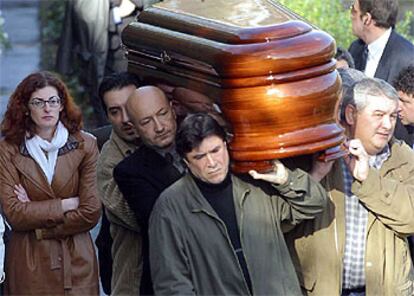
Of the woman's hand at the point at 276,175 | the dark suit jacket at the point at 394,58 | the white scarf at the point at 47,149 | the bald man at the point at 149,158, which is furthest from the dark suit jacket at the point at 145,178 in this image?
the dark suit jacket at the point at 394,58

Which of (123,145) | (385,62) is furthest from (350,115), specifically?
(385,62)

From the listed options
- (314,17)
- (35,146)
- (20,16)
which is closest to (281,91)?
(35,146)

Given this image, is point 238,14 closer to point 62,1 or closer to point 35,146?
point 35,146

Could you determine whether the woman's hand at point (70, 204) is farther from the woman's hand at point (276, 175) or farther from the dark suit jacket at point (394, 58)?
the dark suit jacket at point (394, 58)

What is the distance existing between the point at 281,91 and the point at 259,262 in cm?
73

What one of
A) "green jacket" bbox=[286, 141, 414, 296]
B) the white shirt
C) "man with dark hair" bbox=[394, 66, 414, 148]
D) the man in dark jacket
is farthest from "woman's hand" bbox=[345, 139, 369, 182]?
the white shirt

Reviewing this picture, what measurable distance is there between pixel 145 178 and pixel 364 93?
998 mm

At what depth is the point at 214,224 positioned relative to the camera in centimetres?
528

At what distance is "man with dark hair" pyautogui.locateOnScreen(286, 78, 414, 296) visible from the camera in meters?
5.59

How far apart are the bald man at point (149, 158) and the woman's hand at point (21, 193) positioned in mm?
1269

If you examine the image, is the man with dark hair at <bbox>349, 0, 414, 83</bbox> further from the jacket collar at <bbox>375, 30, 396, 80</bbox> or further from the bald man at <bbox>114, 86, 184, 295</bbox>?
the bald man at <bbox>114, 86, 184, 295</bbox>

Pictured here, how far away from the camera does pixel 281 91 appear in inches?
199

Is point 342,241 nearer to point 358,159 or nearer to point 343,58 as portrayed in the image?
point 358,159

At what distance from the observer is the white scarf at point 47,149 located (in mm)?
6730
